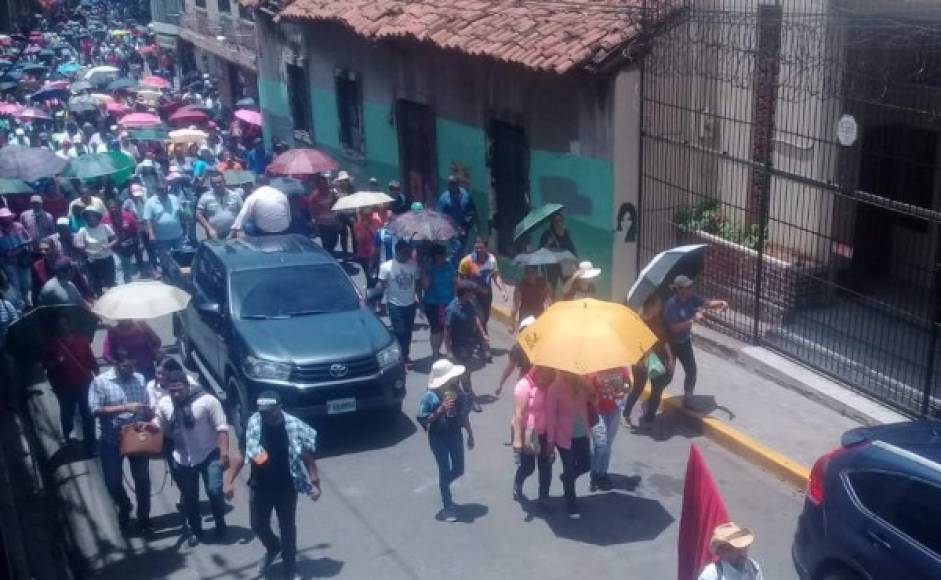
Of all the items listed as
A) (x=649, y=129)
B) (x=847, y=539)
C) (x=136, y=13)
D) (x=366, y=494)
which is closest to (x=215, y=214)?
(x=649, y=129)

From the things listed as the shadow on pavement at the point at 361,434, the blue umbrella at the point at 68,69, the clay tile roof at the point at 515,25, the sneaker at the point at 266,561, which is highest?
the clay tile roof at the point at 515,25

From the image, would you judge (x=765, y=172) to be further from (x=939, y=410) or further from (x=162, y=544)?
(x=162, y=544)

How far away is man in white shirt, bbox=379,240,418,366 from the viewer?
1234 centimetres

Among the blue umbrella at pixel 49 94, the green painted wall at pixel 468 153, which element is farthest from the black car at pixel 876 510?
the blue umbrella at pixel 49 94

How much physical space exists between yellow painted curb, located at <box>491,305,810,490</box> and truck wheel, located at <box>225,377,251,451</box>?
4.05 metres

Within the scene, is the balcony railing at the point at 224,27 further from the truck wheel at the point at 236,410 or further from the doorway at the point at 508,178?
the truck wheel at the point at 236,410

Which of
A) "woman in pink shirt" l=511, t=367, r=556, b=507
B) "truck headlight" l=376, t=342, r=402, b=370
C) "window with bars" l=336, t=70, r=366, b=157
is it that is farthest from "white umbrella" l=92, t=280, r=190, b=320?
"window with bars" l=336, t=70, r=366, b=157

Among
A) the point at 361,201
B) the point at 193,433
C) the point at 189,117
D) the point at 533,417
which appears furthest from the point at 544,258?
the point at 189,117

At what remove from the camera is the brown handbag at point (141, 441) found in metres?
8.55

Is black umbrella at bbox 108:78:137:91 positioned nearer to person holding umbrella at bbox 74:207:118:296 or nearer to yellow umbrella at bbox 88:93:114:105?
yellow umbrella at bbox 88:93:114:105

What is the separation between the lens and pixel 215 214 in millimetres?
16562

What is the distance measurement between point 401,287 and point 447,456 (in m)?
3.78

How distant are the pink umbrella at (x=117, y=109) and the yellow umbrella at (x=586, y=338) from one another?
23084 mm

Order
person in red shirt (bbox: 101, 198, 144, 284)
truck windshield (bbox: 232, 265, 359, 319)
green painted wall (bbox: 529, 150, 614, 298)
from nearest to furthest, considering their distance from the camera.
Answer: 1. truck windshield (bbox: 232, 265, 359, 319)
2. green painted wall (bbox: 529, 150, 614, 298)
3. person in red shirt (bbox: 101, 198, 144, 284)
